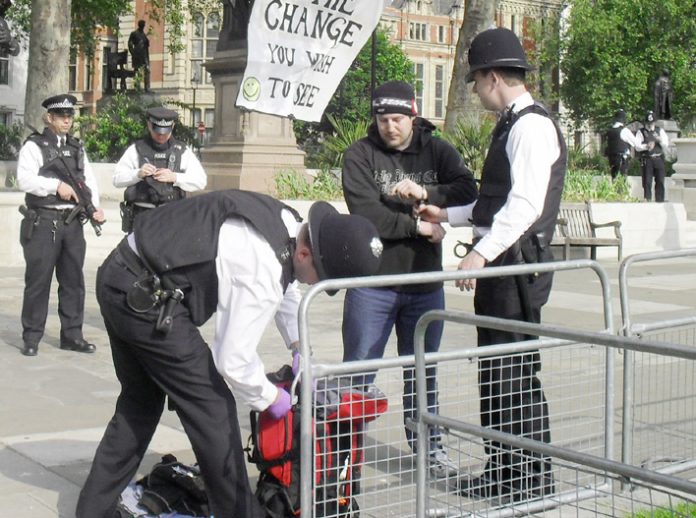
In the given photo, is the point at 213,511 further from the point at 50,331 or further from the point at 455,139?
the point at 455,139

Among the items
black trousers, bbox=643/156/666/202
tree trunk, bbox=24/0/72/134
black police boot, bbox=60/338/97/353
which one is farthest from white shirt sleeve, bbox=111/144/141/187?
black trousers, bbox=643/156/666/202

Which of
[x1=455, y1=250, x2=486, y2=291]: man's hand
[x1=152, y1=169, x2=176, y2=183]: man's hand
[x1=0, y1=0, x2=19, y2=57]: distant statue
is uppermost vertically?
[x1=0, y1=0, x2=19, y2=57]: distant statue

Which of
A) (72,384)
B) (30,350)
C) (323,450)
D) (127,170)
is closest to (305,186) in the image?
(127,170)

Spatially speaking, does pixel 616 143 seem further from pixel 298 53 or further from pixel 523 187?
pixel 523 187

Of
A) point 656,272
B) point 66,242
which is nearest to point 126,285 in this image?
point 66,242

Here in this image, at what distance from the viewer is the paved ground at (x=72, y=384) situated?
17.8ft

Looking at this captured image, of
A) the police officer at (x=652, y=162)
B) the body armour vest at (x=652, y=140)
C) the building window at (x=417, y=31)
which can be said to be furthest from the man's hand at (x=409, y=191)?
the building window at (x=417, y=31)

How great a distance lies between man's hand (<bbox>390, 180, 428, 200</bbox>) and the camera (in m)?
5.45

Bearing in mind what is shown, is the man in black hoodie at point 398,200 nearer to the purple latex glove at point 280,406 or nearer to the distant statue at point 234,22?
the purple latex glove at point 280,406

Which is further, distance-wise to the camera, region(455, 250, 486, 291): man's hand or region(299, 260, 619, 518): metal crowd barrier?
region(455, 250, 486, 291): man's hand

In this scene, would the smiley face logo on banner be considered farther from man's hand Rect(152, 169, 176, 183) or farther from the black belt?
the black belt

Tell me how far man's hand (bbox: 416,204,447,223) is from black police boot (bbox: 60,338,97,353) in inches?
163

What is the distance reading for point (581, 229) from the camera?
16.8 meters

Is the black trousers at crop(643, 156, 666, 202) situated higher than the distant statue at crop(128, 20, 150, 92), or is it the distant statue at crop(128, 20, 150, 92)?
the distant statue at crop(128, 20, 150, 92)
